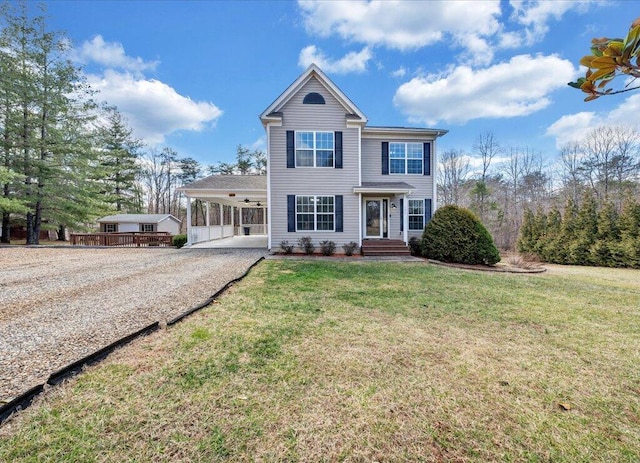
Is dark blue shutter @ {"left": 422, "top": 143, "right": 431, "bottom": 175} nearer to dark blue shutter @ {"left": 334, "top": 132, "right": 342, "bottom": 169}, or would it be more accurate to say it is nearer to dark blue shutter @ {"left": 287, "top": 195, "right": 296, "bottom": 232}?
dark blue shutter @ {"left": 334, "top": 132, "right": 342, "bottom": 169}

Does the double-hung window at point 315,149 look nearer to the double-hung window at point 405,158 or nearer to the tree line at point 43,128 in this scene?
the double-hung window at point 405,158

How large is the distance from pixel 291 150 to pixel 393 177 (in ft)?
17.7

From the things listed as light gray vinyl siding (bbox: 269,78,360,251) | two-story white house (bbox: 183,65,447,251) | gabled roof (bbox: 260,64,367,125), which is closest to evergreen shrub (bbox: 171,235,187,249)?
two-story white house (bbox: 183,65,447,251)

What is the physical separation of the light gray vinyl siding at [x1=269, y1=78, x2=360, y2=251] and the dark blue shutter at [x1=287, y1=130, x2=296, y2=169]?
185 mm

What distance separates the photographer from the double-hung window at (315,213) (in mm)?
12688

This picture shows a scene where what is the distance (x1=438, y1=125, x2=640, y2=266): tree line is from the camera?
47.9 feet

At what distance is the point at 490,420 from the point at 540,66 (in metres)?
17.9

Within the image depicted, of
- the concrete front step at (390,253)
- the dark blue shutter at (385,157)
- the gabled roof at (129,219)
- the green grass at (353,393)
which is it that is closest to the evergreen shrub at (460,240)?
the concrete front step at (390,253)

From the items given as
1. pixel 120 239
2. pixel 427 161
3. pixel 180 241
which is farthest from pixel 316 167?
pixel 120 239

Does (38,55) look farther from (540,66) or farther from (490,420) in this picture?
(540,66)

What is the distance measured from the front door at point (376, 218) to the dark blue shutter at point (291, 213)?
3687 mm

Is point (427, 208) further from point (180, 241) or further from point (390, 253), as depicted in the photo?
point (180, 241)

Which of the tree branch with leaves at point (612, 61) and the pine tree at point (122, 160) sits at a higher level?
the pine tree at point (122, 160)

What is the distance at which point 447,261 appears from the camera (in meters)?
11.3
